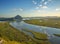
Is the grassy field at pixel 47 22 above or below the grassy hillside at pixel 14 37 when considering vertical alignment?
above

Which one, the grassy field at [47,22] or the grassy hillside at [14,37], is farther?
the grassy field at [47,22]

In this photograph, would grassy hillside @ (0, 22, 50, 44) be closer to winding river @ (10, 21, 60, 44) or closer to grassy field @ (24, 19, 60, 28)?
winding river @ (10, 21, 60, 44)

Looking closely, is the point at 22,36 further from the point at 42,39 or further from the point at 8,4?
the point at 8,4

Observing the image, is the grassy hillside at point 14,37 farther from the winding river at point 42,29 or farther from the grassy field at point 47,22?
the grassy field at point 47,22

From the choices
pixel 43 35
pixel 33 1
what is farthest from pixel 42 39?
pixel 33 1

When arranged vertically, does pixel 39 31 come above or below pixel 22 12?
below

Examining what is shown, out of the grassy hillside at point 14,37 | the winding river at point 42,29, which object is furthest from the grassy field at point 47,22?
the grassy hillside at point 14,37

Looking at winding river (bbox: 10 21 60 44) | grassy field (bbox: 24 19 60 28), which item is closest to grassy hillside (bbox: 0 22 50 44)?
winding river (bbox: 10 21 60 44)

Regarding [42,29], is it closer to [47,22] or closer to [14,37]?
[47,22]

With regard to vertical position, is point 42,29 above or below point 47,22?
below

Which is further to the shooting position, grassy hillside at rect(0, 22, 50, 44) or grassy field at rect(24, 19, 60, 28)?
grassy field at rect(24, 19, 60, 28)

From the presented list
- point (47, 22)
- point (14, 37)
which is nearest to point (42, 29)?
point (47, 22)
